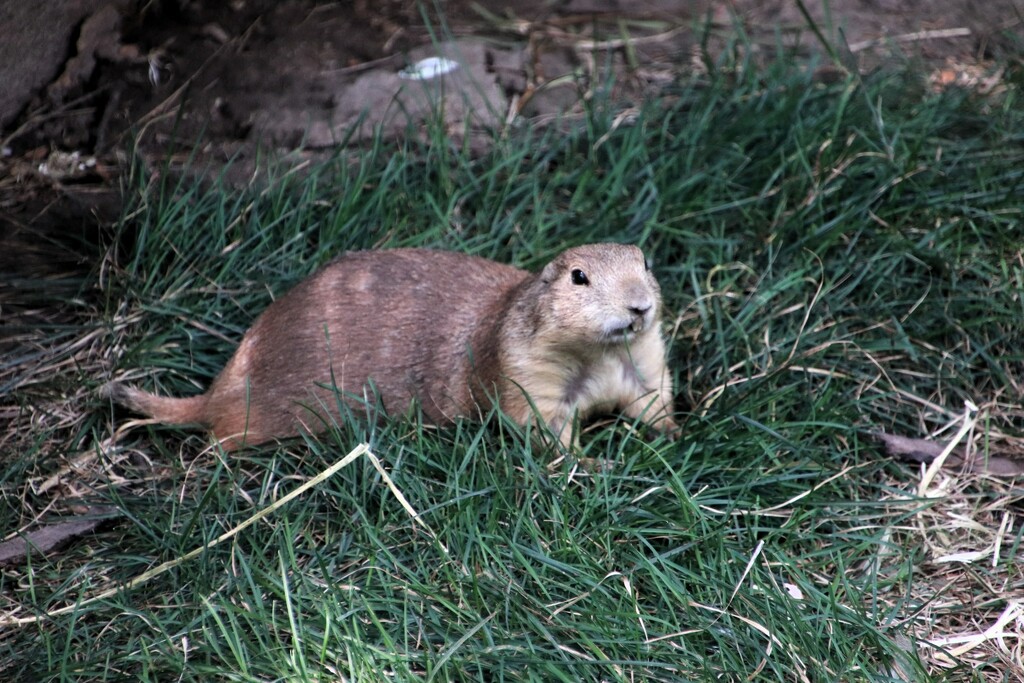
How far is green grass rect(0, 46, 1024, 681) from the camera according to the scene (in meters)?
3.48

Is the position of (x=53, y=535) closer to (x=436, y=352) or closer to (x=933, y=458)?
(x=436, y=352)

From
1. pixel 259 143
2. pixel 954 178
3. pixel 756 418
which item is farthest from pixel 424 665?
pixel 954 178

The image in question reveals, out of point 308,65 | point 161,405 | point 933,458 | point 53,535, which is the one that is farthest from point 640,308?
point 308,65

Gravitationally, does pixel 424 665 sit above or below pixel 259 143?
below

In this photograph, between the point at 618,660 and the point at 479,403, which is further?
the point at 479,403

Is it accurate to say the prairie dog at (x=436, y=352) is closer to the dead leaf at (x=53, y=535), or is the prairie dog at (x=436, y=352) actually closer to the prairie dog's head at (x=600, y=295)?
the prairie dog's head at (x=600, y=295)

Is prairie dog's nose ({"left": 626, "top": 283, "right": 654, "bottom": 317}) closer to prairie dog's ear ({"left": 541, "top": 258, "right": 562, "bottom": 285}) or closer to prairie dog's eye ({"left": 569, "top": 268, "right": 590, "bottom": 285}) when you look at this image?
prairie dog's eye ({"left": 569, "top": 268, "right": 590, "bottom": 285})

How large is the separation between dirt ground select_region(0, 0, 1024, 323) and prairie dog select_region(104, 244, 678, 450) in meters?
1.11

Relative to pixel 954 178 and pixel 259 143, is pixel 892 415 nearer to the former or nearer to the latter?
pixel 954 178

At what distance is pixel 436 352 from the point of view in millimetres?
4391

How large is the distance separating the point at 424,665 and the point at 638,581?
0.78 meters

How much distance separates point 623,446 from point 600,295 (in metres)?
0.58

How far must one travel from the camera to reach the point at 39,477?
168 inches

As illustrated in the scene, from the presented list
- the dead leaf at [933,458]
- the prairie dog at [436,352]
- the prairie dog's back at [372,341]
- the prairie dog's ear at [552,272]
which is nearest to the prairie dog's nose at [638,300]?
the prairie dog at [436,352]
